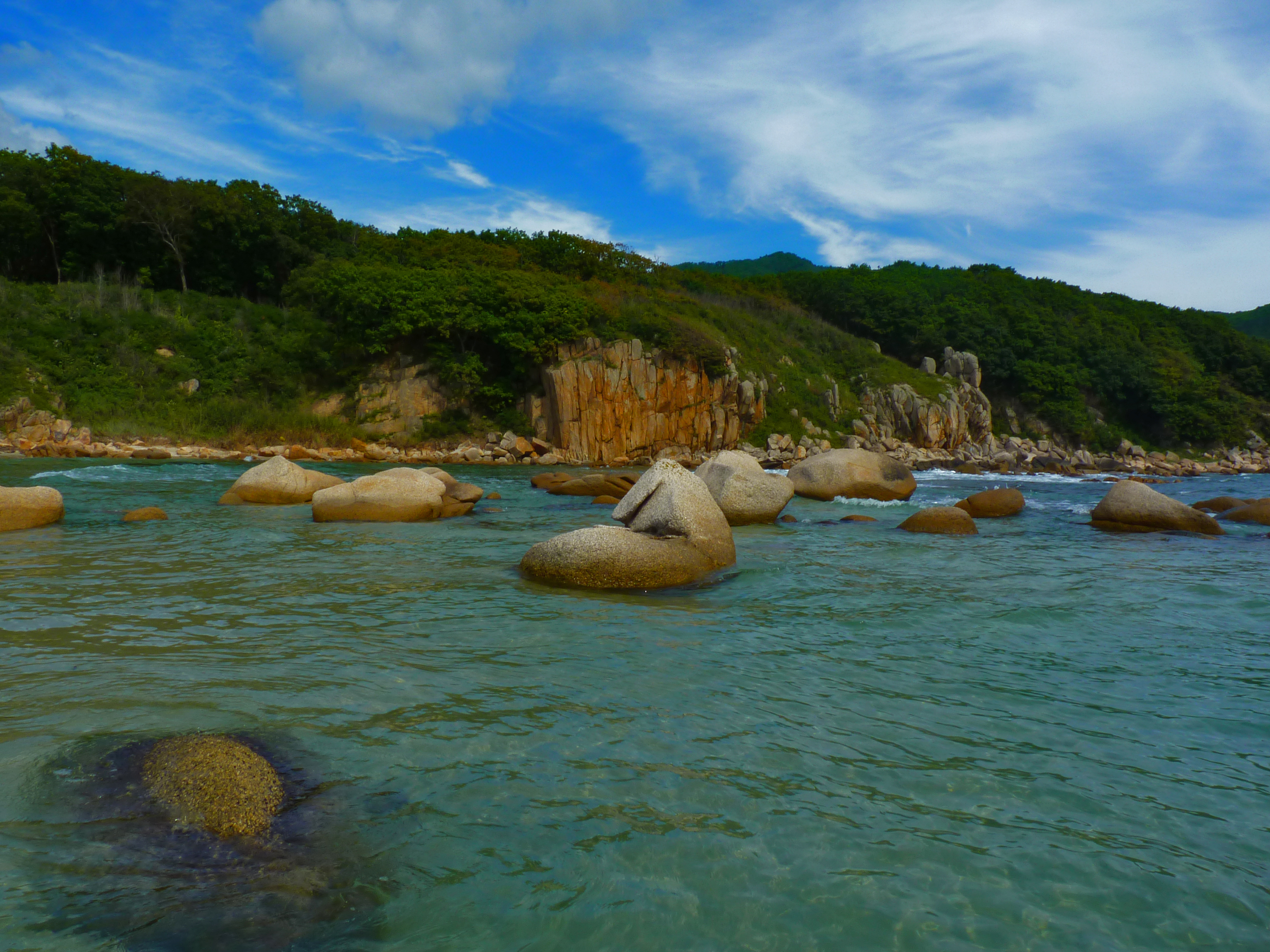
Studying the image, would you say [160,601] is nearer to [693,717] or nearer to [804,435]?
[693,717]

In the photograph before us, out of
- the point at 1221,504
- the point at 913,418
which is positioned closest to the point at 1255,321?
the point at 913,418

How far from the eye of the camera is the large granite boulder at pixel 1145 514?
13367 mm

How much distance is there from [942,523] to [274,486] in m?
12.5

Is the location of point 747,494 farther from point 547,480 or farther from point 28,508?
point 28,508

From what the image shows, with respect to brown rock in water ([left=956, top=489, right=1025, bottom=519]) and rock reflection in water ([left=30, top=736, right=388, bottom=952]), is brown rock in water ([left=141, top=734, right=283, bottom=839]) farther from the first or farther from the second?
brown rock in water ([left=956, top=489, right=1025, bottom=519])

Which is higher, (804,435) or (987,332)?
(987,332)

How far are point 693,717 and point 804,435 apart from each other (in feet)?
139

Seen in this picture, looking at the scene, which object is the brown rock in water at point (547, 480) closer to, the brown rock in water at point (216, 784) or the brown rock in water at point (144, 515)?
the brown rock in water at point (144, 515)

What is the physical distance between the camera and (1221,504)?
17.4 metres

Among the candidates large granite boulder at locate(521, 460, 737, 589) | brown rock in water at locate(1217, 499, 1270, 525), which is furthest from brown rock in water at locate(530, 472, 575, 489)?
brown rock in water at locate(1217, 499, 1270, 525)

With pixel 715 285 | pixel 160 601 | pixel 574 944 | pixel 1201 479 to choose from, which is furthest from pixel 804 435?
pixel 574 944

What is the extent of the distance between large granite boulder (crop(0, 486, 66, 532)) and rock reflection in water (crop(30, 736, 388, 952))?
9718 millimetres

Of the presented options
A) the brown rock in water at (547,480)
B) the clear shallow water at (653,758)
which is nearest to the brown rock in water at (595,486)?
the brown rock in water at (547,480)

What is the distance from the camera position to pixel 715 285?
6569 centimetres
